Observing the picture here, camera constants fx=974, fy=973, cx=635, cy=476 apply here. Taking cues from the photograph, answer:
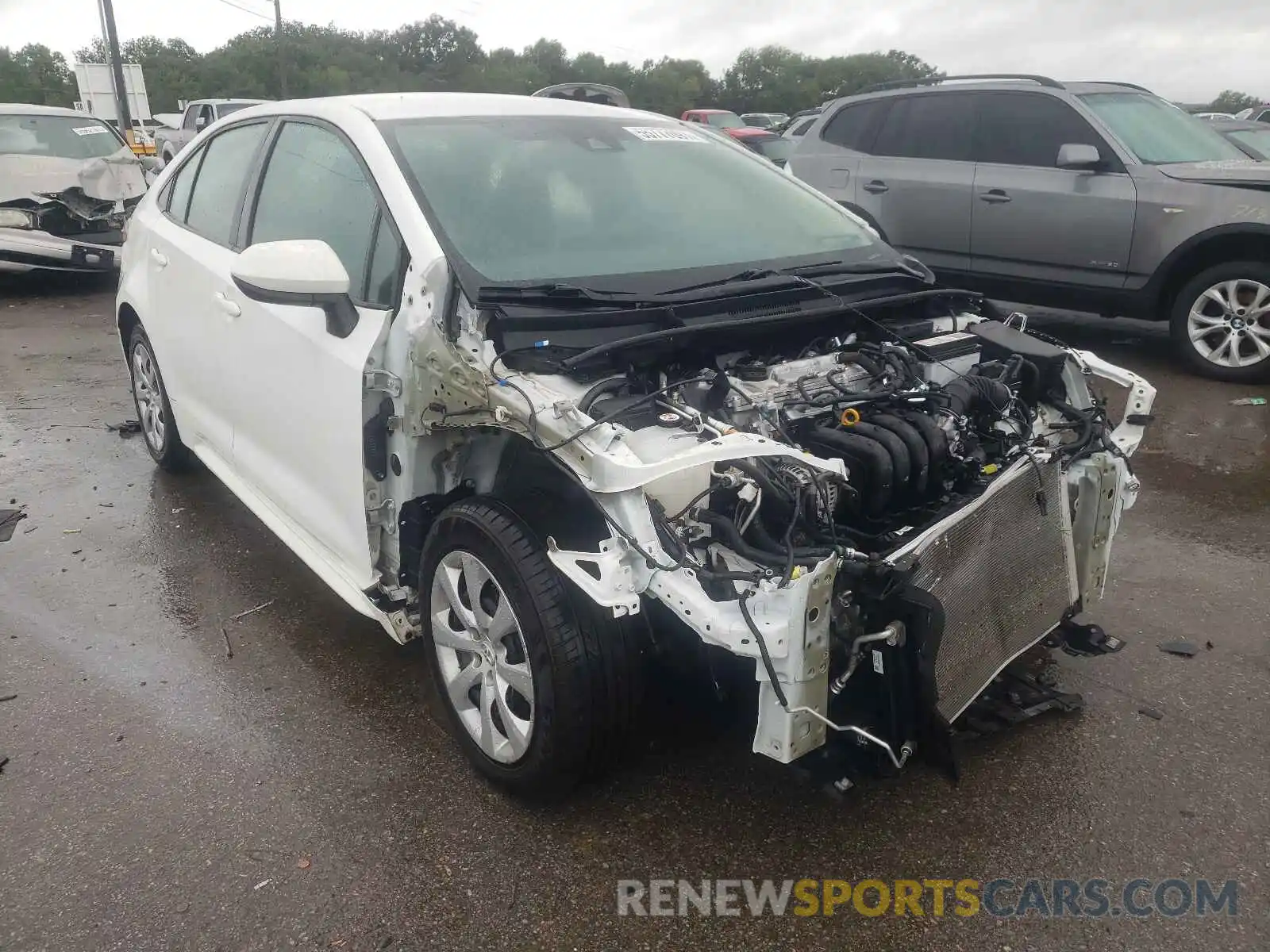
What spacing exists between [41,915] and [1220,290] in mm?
6901

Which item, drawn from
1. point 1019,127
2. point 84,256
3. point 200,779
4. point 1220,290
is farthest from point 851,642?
point 84,256

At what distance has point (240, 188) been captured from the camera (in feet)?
12.1

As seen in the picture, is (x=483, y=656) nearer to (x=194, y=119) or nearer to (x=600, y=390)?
(x=600, y=390)

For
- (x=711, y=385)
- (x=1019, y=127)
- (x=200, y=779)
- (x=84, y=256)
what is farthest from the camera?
(x=84, y=256)

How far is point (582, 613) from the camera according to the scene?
2.30m

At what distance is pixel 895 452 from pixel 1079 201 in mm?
5084

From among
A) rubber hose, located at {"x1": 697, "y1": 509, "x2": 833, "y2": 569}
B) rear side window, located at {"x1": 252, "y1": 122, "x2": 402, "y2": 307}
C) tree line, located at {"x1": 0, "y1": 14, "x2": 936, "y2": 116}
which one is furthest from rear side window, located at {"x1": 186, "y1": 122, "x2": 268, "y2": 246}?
tree line, located at {"x1": 0, "y1": 14, "x2": 936, "y2": 116}

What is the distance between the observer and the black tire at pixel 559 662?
229cm

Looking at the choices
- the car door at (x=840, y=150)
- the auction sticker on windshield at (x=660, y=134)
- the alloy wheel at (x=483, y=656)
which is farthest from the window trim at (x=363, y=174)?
the car door at (x=840, y=150)

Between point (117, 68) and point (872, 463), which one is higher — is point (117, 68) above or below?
above

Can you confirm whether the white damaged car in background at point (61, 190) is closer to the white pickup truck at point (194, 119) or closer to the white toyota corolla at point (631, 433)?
the white pickup truck at point (194, 119)

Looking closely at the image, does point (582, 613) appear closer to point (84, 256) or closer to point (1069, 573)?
point (1069, 573)

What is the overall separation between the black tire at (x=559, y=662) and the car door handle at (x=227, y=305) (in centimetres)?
147

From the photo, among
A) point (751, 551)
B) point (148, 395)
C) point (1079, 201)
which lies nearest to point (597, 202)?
point (751, 551)
